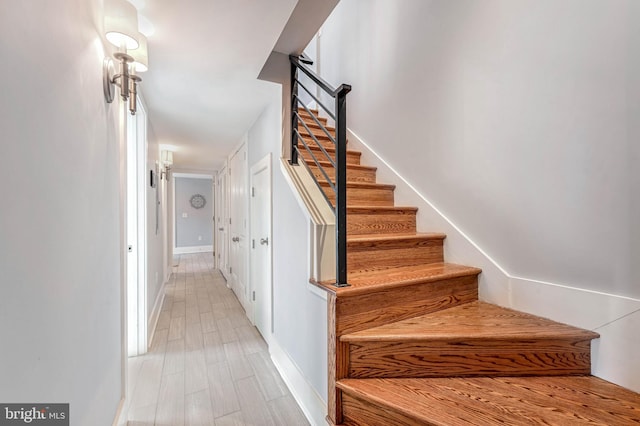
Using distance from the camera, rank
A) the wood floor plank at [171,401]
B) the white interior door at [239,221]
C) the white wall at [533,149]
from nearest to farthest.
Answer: the white wall at [533,149]
the wood floor plank at [171,401]
the white interior door at [239,221]

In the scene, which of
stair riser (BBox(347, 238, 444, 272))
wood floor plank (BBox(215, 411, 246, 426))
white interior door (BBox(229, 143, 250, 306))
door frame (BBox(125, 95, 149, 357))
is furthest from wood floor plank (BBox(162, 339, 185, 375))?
stair riser (BBox(347, 238, 444, 272))

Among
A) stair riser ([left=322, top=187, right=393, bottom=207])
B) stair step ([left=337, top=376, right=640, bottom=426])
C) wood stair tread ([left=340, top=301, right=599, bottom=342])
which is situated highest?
stair riser ([left=322, top=187, right=393, bottom=207])

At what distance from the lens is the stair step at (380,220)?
183 cm

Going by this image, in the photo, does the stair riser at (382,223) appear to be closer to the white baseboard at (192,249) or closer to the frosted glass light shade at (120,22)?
the frosted glass light shade at (120,22)

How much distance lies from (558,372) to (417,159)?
1.48 m

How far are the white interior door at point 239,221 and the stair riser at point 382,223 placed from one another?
1845 millimetres

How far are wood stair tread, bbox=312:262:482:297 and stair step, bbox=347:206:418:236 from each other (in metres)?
0.34

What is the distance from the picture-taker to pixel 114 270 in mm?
1372

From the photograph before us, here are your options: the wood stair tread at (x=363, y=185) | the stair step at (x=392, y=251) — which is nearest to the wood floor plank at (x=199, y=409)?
the stair step at (x=392, y=251)

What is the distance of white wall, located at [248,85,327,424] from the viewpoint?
4.89 ft

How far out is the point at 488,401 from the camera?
992mm

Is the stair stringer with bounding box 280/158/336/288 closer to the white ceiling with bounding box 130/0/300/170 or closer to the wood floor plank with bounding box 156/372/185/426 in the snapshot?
the white ceiling with bounding box 130/0/300/170

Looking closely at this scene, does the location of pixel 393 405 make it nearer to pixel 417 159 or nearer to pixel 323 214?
pixel 323 214

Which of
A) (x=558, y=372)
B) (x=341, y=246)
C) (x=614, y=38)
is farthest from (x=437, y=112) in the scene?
(x=558, y=372)
